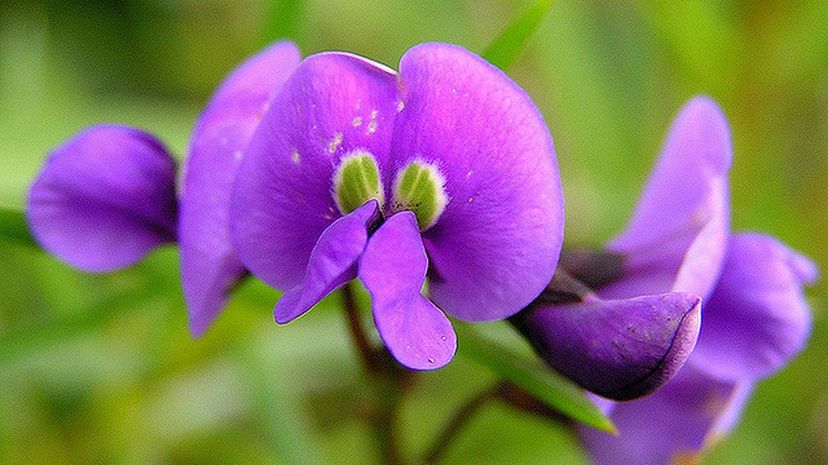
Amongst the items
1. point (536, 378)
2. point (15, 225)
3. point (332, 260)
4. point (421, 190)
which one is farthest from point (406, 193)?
point (15, 225)

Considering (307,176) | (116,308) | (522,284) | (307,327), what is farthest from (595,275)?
(307,327)

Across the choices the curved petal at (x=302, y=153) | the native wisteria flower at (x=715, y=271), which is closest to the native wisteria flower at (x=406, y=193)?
the curved petal at (x=302, y=153)

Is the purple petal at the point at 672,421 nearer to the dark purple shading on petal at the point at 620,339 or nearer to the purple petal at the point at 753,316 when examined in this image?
the purple petal at the point at 753,316

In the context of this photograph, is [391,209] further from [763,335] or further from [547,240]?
[763,335]

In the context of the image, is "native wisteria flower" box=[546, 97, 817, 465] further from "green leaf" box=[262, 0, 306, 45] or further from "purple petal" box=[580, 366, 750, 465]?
"green leaf" box=[262, 0, 306, 45]

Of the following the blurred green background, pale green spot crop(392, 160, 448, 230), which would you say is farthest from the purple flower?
the blurred green background

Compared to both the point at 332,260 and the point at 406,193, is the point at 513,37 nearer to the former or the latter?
the point at 406,193

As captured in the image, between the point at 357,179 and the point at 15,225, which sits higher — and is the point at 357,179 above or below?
above
